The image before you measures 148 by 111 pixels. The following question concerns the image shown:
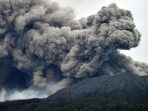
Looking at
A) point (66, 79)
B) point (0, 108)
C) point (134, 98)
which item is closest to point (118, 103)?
point (134, 98)

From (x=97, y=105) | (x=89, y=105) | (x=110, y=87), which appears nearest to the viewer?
(x=97, y=105)

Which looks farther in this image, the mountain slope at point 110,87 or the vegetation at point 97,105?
the mountain slope at point 110,87

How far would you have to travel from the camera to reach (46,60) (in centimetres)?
7662

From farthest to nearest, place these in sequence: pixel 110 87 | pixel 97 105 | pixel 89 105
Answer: pixel 110 87 → pixel 89 105 → pixel 97 105

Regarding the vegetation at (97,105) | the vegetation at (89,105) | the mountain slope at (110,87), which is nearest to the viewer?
the vegetation at (97,105)

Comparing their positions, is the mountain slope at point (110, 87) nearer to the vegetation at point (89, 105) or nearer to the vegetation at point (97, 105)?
the vegetation at point (89, 105)

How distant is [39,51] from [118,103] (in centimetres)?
1781

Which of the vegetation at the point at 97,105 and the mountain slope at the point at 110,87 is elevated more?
the mountain slope at the point at 110,87

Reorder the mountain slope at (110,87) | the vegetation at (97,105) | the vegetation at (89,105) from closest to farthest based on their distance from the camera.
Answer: the vegetation at (97,105)
the vegetation at (89,105)
the mountain slope at (110,87)

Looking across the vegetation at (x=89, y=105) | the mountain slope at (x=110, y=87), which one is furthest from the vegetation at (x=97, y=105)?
the mountain slope at (x=110, y=87)

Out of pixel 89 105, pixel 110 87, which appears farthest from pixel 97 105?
pixel 110 87

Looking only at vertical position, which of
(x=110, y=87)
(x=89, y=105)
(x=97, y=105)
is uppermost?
(x=110, y=87)

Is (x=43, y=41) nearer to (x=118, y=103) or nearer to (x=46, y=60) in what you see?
(x=46, y=60)

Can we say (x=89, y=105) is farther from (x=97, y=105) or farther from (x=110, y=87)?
(x=110, y=87)
